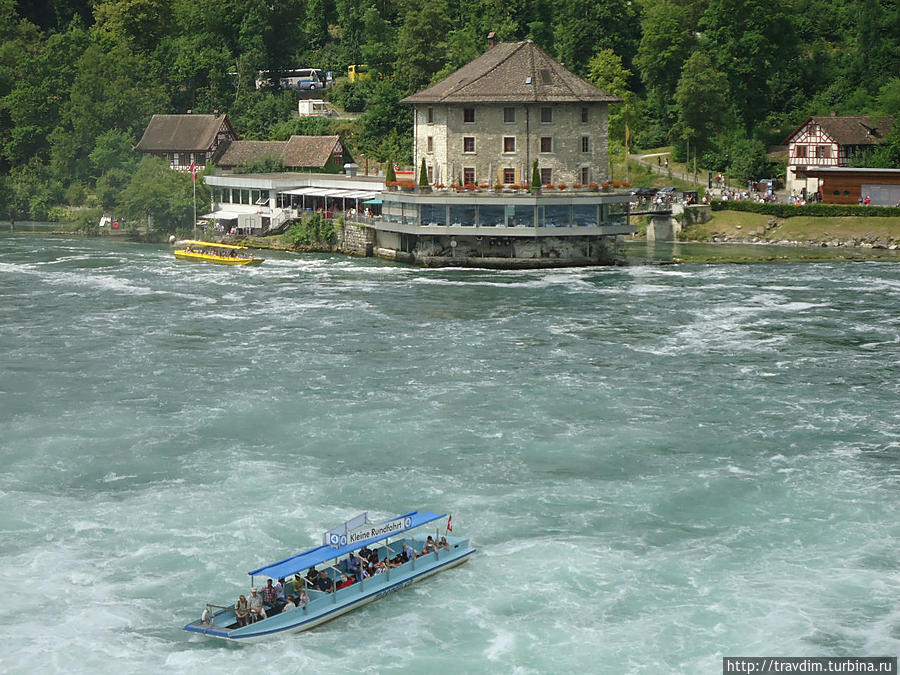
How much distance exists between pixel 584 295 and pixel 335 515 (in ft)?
142

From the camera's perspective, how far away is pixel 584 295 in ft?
275

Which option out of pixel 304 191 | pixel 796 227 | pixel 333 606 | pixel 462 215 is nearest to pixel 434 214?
pixel 462 215

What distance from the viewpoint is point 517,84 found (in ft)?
335

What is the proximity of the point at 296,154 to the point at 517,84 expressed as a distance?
37736mm

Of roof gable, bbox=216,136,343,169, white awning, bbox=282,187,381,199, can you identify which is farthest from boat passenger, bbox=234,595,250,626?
roof gable, bbox=216,136,343,169

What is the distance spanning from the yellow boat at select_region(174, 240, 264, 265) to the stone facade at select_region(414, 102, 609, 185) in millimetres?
17133

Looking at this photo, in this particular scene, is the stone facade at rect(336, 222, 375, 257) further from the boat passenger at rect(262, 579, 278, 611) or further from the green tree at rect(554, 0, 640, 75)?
the boat passenger at rect(262, 579, 278, 611)

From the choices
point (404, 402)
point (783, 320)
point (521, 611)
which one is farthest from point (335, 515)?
point (783, 320)

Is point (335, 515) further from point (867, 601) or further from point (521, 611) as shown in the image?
point (867, 601)

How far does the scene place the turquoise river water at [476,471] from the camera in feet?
117

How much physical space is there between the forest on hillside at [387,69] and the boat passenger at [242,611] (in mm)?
92547

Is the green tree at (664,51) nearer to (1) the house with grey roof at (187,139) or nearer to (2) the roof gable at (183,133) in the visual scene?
(1) the house with grey roof at (187,139)

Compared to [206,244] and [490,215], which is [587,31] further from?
[206,244]

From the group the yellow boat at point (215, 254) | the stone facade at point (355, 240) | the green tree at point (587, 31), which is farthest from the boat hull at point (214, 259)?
the green tree at point (587, 31)
